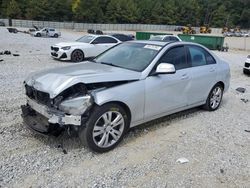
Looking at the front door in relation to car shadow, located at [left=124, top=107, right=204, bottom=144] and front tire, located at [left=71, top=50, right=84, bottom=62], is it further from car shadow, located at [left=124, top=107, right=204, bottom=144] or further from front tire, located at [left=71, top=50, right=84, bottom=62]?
front tire, located at [left=71, top=50, right=84, bottom=62]

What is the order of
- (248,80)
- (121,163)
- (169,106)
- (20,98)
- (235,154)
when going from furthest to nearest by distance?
(248,80)
(20,98)
(169,106)
(235,154)
(121,163)

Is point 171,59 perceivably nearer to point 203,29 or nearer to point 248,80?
point 248,80

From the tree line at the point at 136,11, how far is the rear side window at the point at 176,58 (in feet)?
239

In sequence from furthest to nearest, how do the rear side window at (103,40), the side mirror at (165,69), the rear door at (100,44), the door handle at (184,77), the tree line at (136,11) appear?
the tree line at (136,11) → the rear side window at (103,40) → the rear door at (100,44) → the door handle at (184,77) → the side mirror at (165,69)

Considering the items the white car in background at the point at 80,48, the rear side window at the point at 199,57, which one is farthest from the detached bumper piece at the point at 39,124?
the white car in background at the point at 80,48

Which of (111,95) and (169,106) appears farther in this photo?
(169,106)

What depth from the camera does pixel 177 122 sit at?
17.5 ft

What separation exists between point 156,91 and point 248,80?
24.7 ft

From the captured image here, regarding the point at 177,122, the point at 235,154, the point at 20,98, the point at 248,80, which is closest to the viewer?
the point at 235,154

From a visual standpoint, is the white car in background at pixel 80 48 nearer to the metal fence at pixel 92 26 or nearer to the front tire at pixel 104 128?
the front tire at pixel 104 128

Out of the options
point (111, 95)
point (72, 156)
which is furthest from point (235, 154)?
point (72, 156)

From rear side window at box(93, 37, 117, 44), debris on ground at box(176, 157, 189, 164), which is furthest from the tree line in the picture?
debris on ground at box(176, 157, 189, 164)

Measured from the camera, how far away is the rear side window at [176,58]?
484 centimetres

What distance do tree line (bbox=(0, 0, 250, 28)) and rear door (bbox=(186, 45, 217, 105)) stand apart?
238 feet
